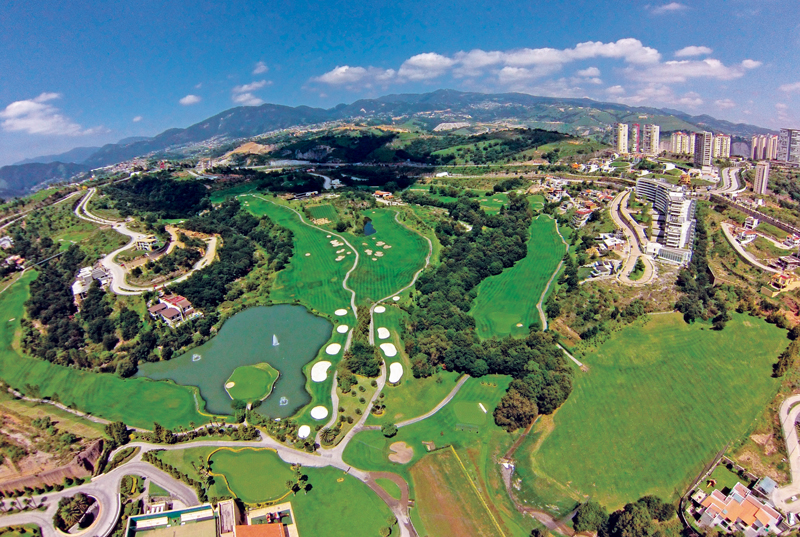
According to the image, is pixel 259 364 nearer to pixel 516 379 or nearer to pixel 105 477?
pixel 105 477

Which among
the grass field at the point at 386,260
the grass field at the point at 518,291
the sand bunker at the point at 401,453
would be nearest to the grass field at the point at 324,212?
the grass field at the point at 386,260

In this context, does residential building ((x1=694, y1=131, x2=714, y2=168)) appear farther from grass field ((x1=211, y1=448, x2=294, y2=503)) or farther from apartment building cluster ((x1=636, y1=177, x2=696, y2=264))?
grass field ((x1=211, y1=448, x2=294, y2=503))

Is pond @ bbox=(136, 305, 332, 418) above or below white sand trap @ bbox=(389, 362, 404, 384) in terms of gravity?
above

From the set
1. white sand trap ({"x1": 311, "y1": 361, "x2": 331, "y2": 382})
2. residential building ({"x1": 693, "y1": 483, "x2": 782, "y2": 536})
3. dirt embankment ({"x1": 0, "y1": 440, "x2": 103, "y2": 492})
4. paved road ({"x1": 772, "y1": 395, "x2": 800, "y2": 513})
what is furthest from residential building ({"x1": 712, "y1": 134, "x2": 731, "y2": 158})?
dirt embankment ({"x1": 0, "y1": 440, "x2": 103, "y2": 492})

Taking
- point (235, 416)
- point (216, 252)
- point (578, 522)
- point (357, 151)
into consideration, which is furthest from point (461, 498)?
point (357, 151)

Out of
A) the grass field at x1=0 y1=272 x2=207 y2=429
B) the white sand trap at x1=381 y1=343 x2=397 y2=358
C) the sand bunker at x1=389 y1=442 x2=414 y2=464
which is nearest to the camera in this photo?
the sand bunker at x1=389 y1=442 x2=414 y2=464

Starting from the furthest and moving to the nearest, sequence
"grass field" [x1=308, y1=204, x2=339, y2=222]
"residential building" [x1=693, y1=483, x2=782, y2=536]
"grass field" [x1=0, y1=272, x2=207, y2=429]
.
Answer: "grass field" [x1=308, y1=204, x2=339, y2=222] → "grass field" [x1=0, y1=272, x2=207, y2=429] → "residential building" [x1=693, y1=483, x2=782, y2=536]

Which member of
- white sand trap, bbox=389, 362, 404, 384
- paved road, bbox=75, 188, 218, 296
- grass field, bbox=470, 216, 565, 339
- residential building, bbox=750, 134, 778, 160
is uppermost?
paved road, bbox=75, 188, 218, 296

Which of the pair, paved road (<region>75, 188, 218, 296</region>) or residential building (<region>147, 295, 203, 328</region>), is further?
paved road (<region>75, 188, 218, 296</region>)
